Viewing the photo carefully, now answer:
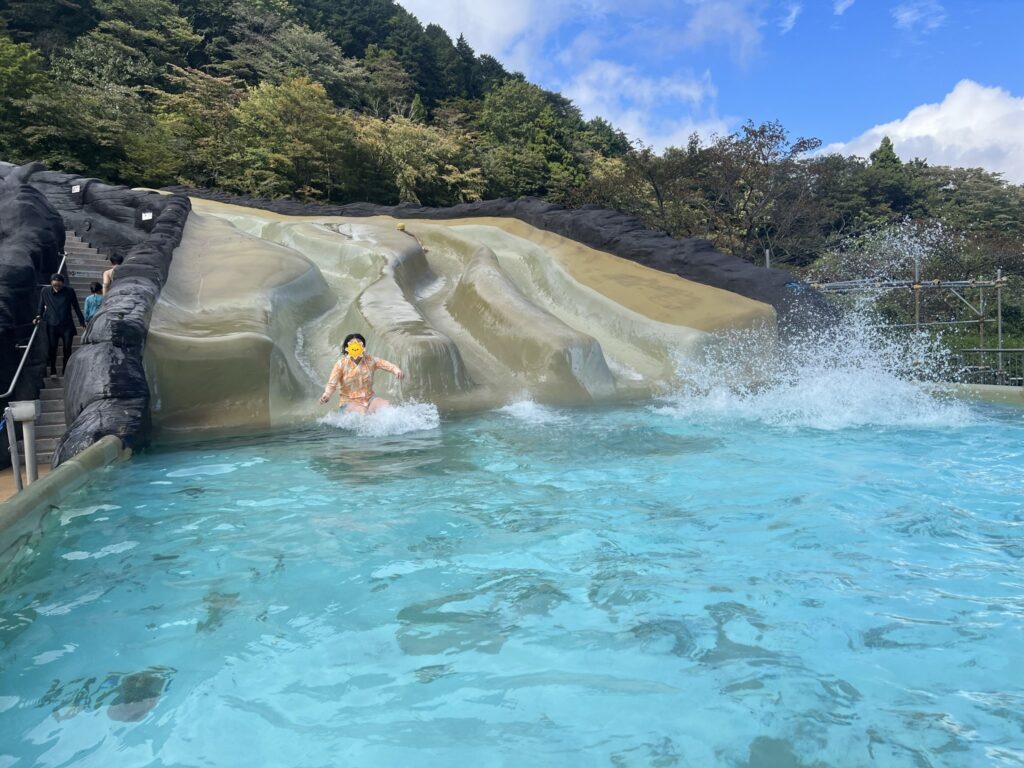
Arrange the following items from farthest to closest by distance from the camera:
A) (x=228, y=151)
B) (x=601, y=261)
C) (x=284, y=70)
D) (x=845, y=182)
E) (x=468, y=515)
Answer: (x=845, y=182), (x=284, y=70), (x=228, y=151), (x=601, y=261), (x=468, y=515)

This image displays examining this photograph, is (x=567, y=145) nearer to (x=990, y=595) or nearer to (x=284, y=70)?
(x=284, y=70)

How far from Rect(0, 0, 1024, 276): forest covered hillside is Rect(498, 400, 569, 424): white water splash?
50.3ft

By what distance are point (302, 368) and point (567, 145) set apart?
26.5 meters

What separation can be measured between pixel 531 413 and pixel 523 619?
5810mm

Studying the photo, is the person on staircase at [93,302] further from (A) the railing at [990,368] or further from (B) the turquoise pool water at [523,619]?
(A) the railing at [990,368]

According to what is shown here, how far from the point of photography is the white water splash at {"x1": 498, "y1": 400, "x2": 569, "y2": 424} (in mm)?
Answer: 8664

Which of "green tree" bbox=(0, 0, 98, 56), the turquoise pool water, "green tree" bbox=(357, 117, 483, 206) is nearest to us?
the turquoise pool water

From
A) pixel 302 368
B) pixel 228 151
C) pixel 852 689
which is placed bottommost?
pixel 852 689

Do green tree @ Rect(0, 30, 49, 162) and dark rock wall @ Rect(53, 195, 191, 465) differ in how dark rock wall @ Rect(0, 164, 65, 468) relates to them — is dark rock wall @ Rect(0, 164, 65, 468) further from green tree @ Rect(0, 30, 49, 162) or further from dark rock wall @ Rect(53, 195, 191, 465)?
green tree @ Rect(0, 30, 49, 162)

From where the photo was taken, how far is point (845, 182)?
119ft

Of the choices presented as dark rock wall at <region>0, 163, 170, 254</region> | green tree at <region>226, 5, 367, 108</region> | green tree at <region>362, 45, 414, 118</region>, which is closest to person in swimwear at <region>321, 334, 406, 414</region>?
dark rock wall at <region>0, 163, 170, 254</region>

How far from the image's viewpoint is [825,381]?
32.6ft

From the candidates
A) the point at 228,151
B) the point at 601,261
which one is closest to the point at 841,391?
the point at 601,261

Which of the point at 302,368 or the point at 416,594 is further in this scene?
the point at 302,368
